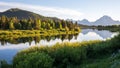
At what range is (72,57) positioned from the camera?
78.9 ft

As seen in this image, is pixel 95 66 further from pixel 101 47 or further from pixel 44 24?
pixel 44 24

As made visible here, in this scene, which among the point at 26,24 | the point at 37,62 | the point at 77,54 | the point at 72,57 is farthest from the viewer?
the point at 26,24

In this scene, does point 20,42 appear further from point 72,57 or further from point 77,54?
point 72,57

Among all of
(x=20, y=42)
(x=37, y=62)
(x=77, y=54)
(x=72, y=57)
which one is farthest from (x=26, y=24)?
(x=37, y=62)

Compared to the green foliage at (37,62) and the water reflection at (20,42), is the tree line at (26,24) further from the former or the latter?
the green foliage at (37,62)

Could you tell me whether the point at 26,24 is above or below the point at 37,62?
below

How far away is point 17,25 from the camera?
445 feet

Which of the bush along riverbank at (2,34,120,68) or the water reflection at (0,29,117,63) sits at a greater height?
the bush along riverbank at (2,34,120,68)

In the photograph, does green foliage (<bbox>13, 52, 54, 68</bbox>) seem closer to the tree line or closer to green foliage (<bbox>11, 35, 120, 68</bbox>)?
green foliage (<bbox>11, 35, 120, 68</bbox>)

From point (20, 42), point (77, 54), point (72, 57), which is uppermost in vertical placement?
point (77, 54)

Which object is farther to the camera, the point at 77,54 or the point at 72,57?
the point at 77,54

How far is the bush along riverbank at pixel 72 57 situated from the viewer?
71.7 ft

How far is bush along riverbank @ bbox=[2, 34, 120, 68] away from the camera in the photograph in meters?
21.9

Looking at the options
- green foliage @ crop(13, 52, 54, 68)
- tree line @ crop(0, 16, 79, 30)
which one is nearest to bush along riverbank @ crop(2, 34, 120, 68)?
green foliage @ crop(13, 52, 54, 68)
